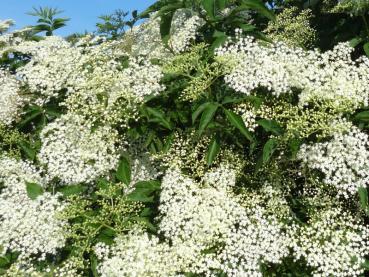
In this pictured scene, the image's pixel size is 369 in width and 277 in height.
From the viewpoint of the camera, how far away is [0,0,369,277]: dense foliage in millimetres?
3768

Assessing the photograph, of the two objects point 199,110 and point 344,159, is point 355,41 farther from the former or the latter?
point 199,110

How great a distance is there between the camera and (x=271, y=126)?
3.81 metres

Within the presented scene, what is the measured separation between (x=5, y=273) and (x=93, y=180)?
1129 millimetres

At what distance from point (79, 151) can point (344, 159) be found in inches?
88.4

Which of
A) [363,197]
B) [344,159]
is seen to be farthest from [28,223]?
[363,197]

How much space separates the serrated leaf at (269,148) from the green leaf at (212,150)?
1.34ft

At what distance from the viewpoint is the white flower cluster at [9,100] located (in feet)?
16.1

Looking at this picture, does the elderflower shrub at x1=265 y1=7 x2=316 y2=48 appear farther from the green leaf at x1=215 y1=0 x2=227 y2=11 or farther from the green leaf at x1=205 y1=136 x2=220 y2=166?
the green leaf at x1=205 y1=136 x2=220 y2=166

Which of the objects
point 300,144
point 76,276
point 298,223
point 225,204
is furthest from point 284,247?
point 76,276

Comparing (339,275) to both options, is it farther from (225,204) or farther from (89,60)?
(89,60)

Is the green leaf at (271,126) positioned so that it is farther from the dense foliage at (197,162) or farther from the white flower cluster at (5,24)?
the white flower cluster at (5,24)

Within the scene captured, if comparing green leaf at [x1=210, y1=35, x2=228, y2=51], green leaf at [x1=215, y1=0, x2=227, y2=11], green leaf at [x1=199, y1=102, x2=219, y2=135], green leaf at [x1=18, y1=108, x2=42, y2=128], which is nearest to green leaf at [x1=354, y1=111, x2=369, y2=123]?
green leaf at [x1=199, y1=102, x2=219, y2=135]

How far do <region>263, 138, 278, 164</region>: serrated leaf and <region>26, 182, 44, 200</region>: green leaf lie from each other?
2066mm

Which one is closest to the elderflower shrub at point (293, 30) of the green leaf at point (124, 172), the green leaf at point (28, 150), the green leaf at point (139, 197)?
the green leaf at point (124, 172)
